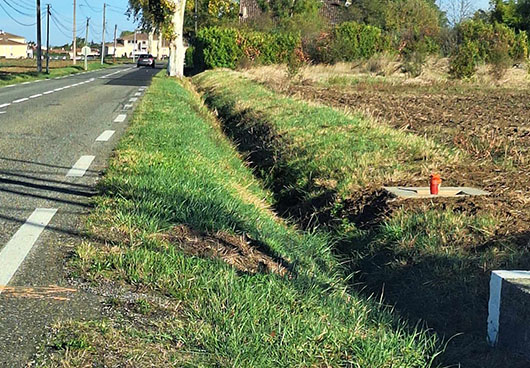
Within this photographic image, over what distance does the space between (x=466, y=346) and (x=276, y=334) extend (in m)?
1.37

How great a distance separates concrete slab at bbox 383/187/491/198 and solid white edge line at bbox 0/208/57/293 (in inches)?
132

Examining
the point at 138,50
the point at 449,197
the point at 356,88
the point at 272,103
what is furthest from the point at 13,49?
the point at 449,197

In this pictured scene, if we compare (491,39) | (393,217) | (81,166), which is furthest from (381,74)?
(393,217)

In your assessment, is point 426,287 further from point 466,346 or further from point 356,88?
point 356,88

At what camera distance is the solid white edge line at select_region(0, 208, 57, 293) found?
4.63 metres

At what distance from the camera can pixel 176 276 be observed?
14.7 feet

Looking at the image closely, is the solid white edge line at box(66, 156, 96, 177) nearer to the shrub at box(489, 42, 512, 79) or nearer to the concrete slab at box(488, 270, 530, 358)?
the concrete slab at box(488, 270, 530, 358)

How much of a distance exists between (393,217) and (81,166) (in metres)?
3.76

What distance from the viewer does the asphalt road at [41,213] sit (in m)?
3.86

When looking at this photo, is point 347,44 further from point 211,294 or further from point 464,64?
point 211,294

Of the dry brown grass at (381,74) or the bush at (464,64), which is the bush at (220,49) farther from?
the bush at (464,64)

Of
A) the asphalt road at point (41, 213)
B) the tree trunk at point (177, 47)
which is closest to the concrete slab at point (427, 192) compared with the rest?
the asphalt road at point (41, 213)

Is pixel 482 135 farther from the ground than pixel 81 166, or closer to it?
farther from the ground

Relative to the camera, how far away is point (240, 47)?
4434 centimetres
